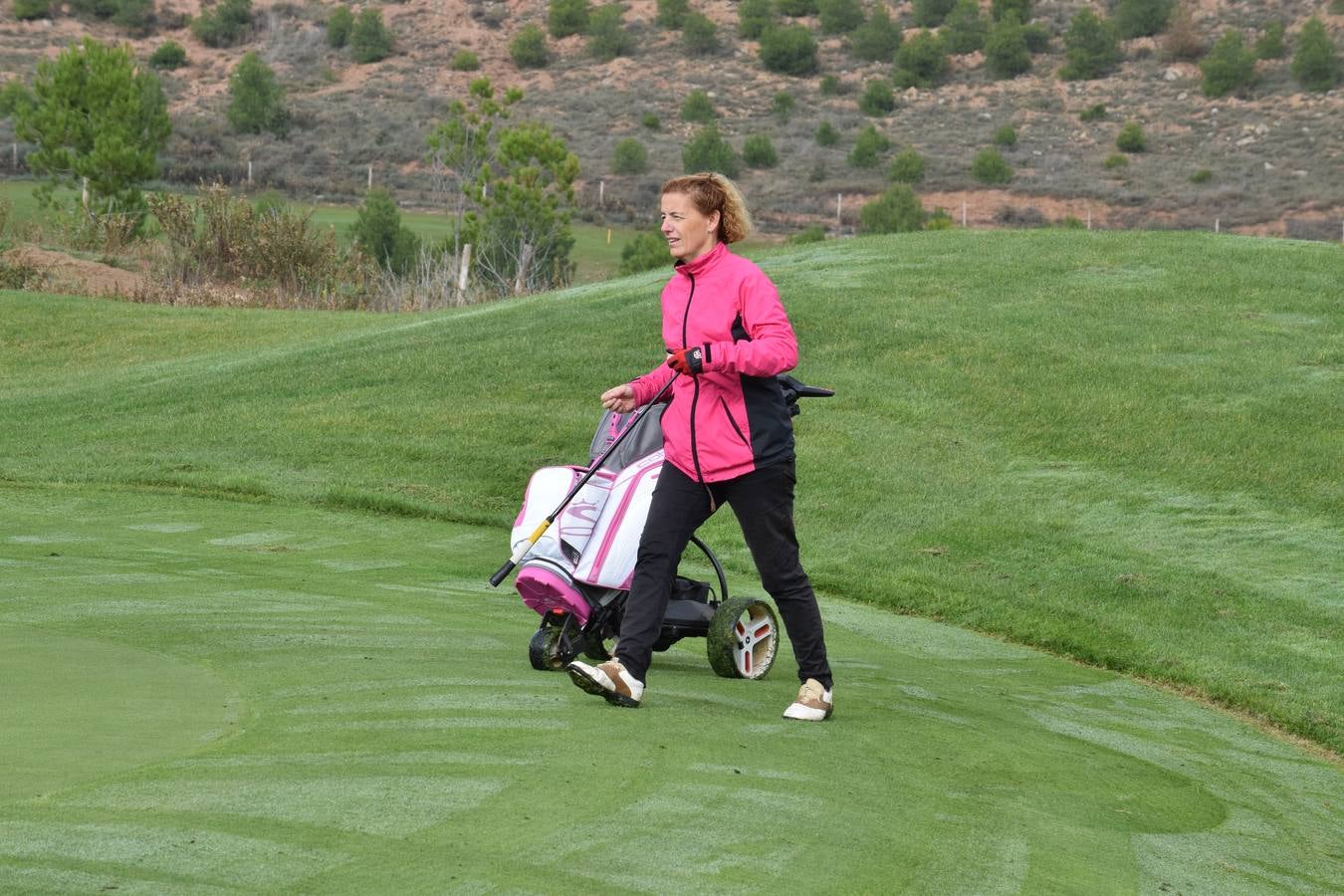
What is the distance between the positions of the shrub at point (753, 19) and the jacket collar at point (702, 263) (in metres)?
96.8

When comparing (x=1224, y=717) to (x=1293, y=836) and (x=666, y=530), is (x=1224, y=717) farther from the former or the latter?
(x=666, y=530)

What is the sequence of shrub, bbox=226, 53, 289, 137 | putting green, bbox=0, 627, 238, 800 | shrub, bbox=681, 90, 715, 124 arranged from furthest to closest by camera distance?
1. shrub, bbox=681, 90, 715, 124
2. shrub, bbox=226, 53, 289, 137
3. putting green, bbox=0, 627, 238, 800

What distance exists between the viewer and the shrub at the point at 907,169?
7675cm

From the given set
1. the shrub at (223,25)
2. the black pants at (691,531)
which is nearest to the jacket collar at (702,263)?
the black pants at (691,531)

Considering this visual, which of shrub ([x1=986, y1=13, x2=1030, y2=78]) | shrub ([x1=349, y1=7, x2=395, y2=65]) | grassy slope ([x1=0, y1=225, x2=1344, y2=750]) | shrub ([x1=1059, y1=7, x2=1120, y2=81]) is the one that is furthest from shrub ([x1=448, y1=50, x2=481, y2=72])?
grassy slope ([x1=0, y1=225, x2=1344, y2=750])

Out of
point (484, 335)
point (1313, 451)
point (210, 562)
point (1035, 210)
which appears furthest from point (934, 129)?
point (210, 562)

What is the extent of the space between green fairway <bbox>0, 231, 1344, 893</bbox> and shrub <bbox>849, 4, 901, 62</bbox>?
74407 millimetres

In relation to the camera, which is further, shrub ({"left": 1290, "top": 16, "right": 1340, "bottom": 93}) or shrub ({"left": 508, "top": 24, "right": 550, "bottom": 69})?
shrub ({"left": 508, "top": 24, "right": 550, "bottom": 69})

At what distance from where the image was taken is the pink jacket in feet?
18.9

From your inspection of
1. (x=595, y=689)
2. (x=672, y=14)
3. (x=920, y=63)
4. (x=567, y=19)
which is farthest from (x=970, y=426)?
(x=672, y=14)

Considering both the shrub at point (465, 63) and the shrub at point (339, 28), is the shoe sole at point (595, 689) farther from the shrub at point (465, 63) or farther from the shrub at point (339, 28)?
the shrub at point (339, 28)

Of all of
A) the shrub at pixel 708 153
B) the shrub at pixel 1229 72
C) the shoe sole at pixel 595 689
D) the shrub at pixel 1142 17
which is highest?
the shrub at pixel 1142 17

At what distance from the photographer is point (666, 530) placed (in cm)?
587

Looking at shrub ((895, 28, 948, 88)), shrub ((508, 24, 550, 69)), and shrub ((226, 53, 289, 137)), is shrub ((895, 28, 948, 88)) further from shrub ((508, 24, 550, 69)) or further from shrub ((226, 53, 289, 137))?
shrub ((226, 53, 289, 137))
